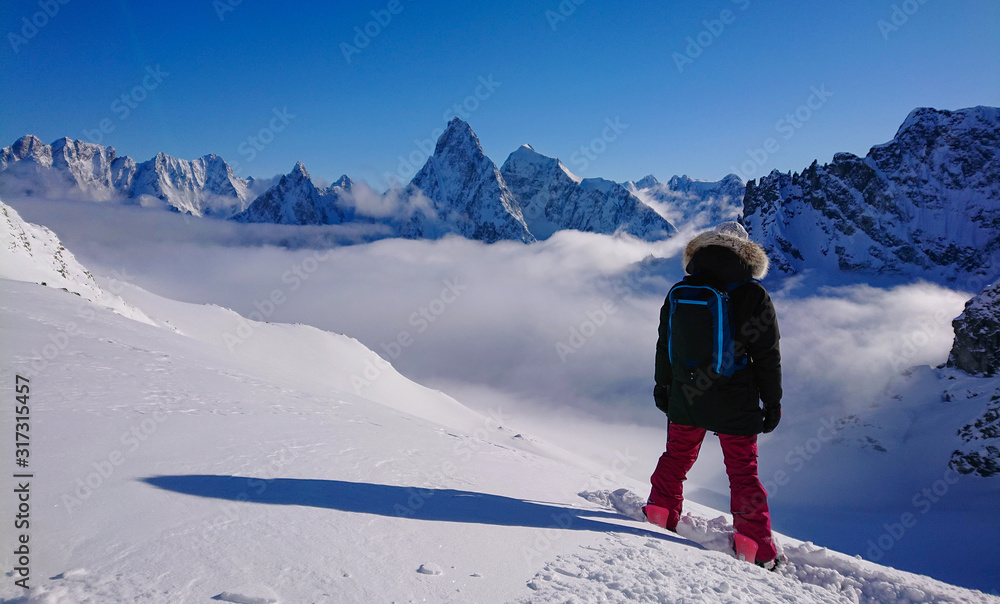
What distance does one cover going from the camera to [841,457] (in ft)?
410

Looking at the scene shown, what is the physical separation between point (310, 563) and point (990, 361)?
503 feet

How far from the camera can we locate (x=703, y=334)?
178 inches

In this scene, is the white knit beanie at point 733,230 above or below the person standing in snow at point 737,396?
above

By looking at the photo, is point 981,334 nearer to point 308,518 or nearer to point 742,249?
point 742,249

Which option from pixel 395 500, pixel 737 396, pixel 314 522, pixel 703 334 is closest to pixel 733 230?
pixel 703 334

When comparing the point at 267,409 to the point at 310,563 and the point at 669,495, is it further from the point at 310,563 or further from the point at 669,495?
the point at 669,495

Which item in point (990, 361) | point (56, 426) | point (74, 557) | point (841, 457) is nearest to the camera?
point (74, 557)

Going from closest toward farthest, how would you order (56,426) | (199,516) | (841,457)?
(199,516) < (56,426) < (841,457)

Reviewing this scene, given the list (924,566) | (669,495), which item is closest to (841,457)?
(924,566)

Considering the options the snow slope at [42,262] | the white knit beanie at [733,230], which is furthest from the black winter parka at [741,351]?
the snow slope at [42,262]

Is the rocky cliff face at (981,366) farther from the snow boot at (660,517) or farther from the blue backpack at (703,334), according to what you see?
the blue backpack at (703,334)

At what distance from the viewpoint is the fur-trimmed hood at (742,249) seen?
15.4 feet

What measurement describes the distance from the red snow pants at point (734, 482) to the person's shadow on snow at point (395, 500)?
0.60 meters

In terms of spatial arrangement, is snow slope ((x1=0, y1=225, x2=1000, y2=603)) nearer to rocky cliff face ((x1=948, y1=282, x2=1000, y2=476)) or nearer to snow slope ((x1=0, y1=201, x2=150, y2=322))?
snow slope ((x1=0, y1=201, x2=150, y2=322))
